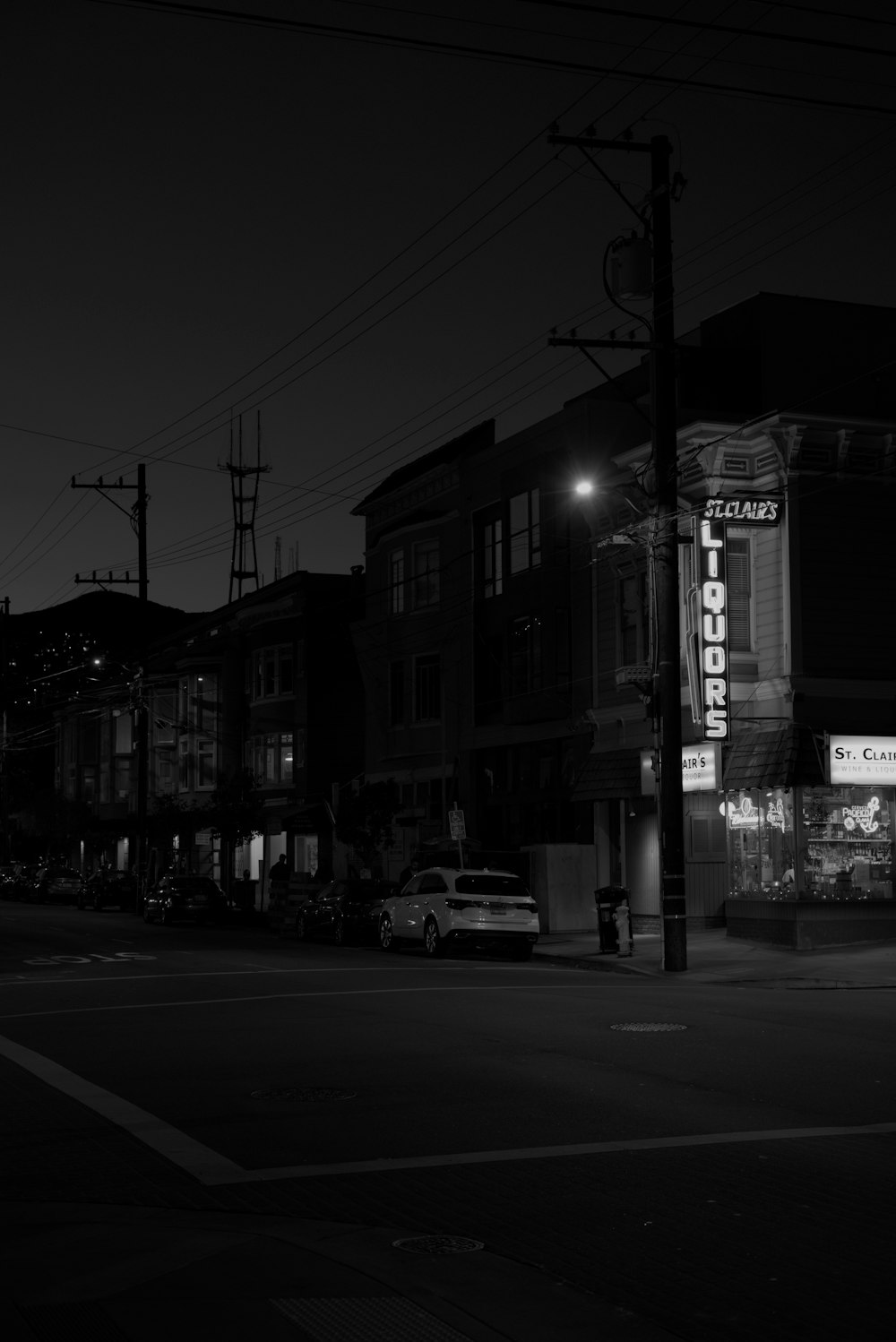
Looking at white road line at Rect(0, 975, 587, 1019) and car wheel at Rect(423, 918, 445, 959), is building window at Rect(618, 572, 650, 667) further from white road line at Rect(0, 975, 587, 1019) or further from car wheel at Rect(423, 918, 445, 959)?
white road line at Rect(0, 975, 587, 1019)

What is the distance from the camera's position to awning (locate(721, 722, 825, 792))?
1083 inches

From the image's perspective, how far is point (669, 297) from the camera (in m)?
25.1

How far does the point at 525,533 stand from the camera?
128 ft

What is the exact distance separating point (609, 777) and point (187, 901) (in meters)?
16.1

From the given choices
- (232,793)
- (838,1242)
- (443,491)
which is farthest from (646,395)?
(838,1242)

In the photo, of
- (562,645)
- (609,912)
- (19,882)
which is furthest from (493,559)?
(19,882)

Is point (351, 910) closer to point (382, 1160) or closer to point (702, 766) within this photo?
point (702, 766)

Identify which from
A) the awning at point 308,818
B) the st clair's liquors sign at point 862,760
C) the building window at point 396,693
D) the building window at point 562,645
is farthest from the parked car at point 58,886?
the st clair's liquors sign at point 862,760

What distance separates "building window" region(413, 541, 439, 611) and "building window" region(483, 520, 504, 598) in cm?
265

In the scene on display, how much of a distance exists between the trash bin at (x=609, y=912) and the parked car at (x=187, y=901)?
1915cm

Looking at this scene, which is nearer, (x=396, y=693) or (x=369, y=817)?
(x=369, y=817)

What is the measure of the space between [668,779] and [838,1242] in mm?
17511

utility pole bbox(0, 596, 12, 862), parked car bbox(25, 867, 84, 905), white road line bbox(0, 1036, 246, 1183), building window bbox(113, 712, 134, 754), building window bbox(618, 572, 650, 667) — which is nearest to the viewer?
white road line bbox(0, 1036, 246, 1183)

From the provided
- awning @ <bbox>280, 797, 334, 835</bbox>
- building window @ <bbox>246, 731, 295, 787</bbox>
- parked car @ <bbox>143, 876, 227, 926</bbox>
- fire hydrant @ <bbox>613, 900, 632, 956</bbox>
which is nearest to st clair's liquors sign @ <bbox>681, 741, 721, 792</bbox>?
fire hydrant @ <bbox>613, 900, 632, 956</bbox>
